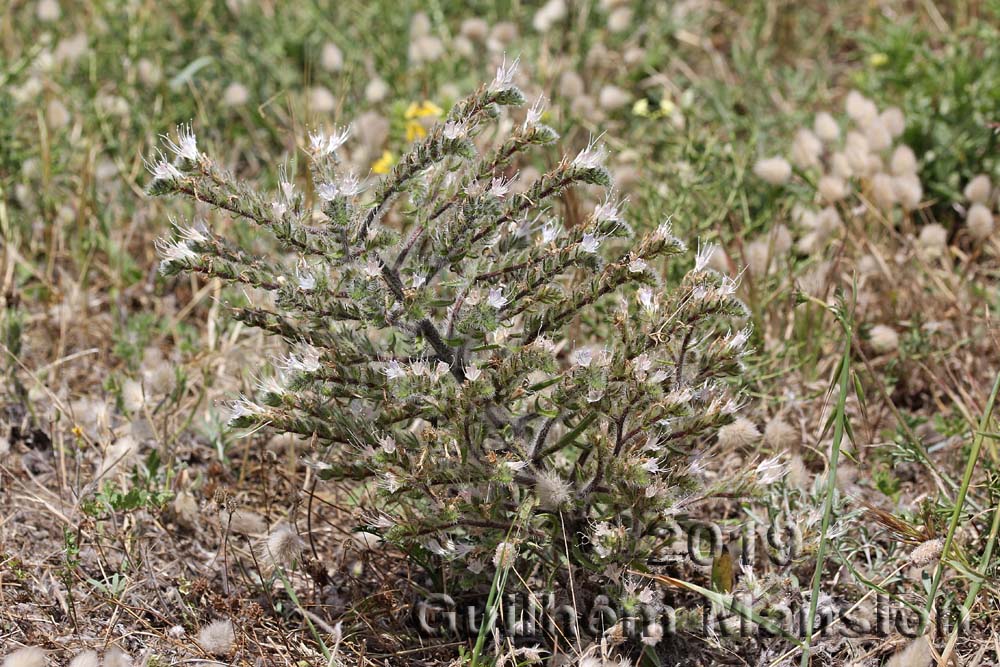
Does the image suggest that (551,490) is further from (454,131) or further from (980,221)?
(980,221)

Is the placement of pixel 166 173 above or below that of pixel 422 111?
above

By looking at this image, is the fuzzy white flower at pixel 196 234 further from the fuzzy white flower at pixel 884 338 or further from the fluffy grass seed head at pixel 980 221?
the fluffy grass seed head at pixel 980 221

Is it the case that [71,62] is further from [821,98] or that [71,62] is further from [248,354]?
[821,98]

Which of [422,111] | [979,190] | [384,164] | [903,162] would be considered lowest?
[979,190]

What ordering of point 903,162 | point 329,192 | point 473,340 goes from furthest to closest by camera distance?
point 903,162
point 473,340
point 329,192

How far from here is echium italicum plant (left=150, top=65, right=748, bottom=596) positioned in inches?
Result: 85.6

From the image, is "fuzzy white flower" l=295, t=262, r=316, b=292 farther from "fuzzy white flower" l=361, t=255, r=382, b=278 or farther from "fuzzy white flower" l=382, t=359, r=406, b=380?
"fuzzy white flower" l=382, t=359, r=406, b=380

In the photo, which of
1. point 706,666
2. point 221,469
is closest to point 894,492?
point 706,666

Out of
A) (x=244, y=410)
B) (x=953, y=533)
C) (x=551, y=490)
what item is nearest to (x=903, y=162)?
(x=953, y=533)

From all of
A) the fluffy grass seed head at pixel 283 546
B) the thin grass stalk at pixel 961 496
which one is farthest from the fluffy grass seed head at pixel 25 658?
the thin grass stalk at pixel 961 496

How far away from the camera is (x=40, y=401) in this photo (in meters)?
3.27

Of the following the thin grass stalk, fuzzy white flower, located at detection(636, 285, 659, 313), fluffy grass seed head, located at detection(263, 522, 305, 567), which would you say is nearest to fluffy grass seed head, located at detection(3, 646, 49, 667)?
fluffy grass seed head, located at detection(263, 522, 305, 567)

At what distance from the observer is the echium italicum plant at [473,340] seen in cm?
217

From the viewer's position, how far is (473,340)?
230 centimetres
